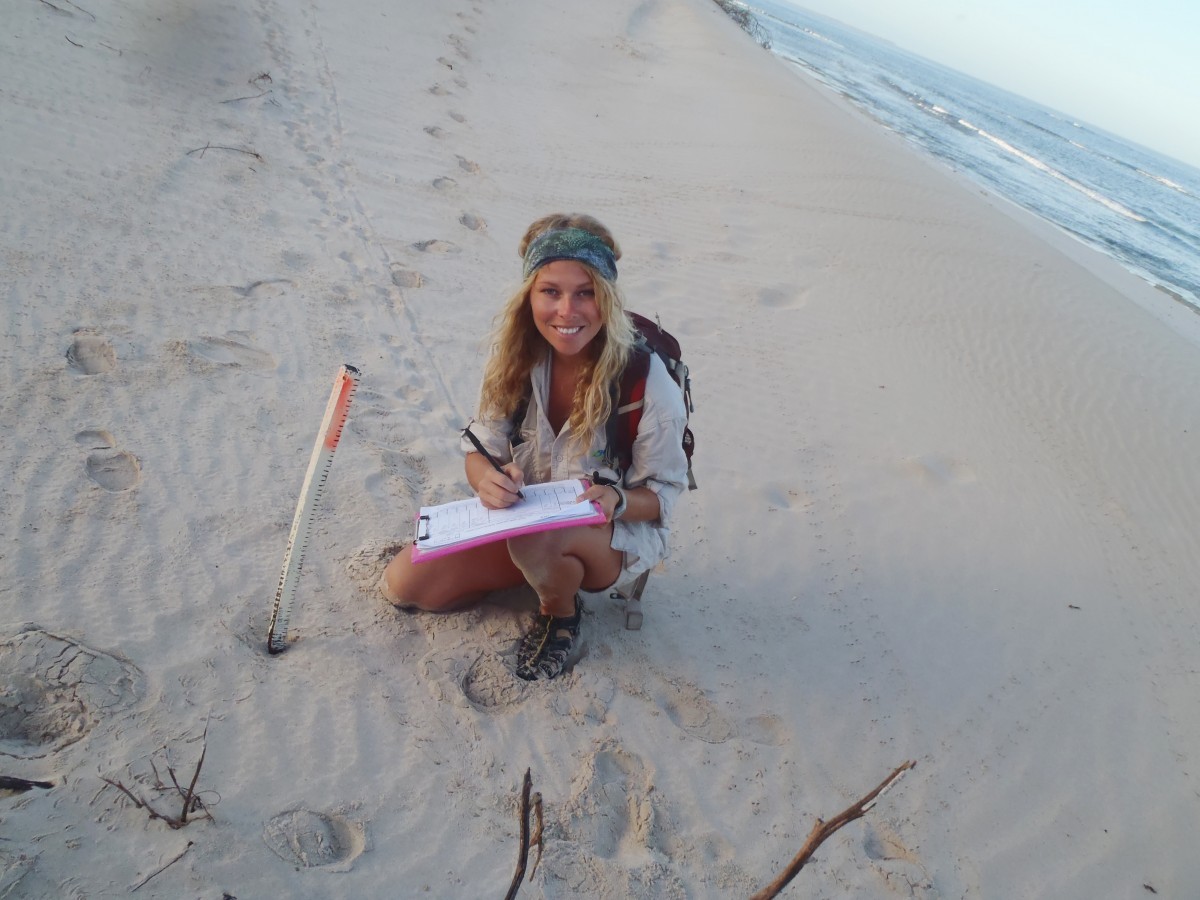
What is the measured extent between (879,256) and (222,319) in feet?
19.0

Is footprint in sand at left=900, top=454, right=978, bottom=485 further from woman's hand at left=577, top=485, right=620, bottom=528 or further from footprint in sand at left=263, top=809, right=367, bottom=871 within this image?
footprint in sand at left=263, top=809, right=367, bottom=871

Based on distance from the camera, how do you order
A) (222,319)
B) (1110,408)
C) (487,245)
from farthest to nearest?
1. (487,245)
2. (1110,408)
3. (222,319)

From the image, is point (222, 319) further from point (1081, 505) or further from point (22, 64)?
point (1081, 505)

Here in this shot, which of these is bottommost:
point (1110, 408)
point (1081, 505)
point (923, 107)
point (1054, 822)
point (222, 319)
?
point (222, 319)

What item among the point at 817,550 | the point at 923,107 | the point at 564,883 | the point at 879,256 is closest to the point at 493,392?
the point at 564,883

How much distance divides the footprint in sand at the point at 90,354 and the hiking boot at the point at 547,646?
261 centimetres

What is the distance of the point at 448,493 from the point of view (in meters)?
3.46

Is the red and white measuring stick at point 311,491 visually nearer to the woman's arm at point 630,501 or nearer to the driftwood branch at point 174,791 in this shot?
the driftwood branch at point 174,791

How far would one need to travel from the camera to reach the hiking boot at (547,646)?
260cm

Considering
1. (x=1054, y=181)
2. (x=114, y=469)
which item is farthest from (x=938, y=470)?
(x=1054, y=181)

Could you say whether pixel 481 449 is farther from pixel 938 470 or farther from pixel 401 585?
pixel 938 470

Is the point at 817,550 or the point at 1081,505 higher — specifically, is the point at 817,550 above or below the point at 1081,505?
below

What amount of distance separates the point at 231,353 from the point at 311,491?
7.81 feet

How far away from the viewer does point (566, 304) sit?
2295 mm
